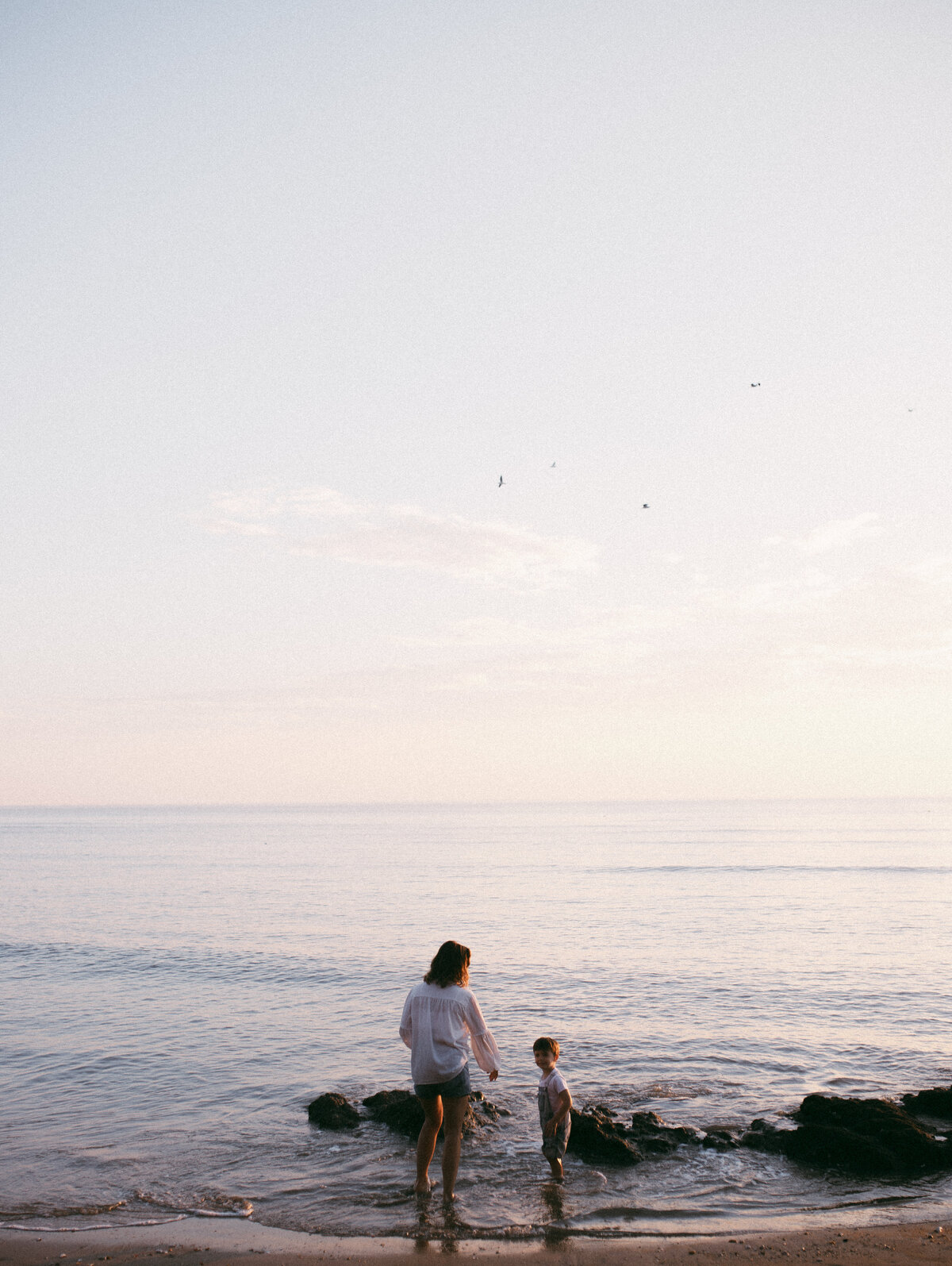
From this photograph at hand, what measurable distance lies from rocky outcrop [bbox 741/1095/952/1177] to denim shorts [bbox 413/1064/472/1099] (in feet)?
13.4

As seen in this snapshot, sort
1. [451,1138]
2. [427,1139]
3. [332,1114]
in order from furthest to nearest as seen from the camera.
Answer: [332,1114], [427,1139], [451,1138]

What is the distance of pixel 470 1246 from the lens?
293 inches

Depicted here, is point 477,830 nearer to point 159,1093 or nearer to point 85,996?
point 85,996

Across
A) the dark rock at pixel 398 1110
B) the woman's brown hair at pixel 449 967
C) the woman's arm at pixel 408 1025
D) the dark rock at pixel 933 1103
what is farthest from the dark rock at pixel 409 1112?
the dark rock at pixel 933 1103

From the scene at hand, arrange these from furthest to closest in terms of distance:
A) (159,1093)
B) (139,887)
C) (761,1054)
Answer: (139,887) → (761,1054) → (159,1093)

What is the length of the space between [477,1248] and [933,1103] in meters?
6.41

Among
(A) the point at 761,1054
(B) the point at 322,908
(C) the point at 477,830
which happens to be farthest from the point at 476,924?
(C) the point at 477,830

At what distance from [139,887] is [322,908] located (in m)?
14.5

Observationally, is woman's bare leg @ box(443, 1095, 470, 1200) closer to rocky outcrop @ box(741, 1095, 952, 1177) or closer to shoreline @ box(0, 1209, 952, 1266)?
shoreline @ box(0, 1209, 952, 1266)

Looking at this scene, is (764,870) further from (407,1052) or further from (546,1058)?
(546,1058)

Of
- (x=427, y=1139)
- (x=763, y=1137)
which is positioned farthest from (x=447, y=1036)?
(x=763, y=1137)

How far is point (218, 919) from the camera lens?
32.2m

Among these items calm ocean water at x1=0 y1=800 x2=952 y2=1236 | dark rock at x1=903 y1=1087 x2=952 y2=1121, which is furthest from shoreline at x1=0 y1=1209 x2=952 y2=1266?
dark rock at x1=903 y1=1087 x2=952 y2=1121

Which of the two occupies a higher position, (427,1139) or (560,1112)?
(560,1112)
